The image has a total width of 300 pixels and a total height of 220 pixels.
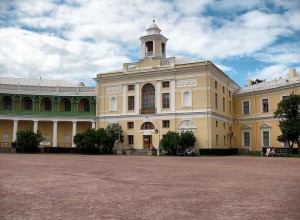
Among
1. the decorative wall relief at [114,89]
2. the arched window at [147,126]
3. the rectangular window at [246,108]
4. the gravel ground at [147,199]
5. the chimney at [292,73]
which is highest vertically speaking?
the chimney at [292,73]

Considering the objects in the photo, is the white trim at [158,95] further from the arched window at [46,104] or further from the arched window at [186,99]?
the arched window at [46,104]

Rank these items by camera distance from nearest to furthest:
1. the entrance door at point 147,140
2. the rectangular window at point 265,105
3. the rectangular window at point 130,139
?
1. the entrance door at point 147,140
2. the rectangular window at point 265,105
3. the rectangular window at point 130,139

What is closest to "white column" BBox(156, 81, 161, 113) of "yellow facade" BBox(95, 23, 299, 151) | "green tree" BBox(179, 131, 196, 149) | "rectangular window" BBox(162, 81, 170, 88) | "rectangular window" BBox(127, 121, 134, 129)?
"yellow facade" BBox(95, 23, 299, 151)

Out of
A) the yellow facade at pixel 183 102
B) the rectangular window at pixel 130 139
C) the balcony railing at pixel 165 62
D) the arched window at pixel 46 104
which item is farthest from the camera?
the arched window at pixel 46 104

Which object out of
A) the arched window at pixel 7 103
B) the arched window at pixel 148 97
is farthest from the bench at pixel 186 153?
the arched window at pixel 7 103

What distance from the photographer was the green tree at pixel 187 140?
40094 millimetres

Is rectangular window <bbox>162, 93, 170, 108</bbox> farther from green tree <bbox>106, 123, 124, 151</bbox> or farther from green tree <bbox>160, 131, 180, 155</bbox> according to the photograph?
green tree <bbox>106, 123, 124, 151</bbox>

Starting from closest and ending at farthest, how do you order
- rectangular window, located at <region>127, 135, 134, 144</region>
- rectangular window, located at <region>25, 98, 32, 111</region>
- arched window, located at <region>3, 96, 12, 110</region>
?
1. rectangular window, located at <region>127, 135, 134, 144</region>
2. arched window, located at <region>3, 96, 12, 110</region>
3. rectangular window, located at <region>25, 98, 32, 111</region>

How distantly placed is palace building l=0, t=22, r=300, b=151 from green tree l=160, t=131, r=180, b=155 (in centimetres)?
397

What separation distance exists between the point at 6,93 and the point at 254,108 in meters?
36.7

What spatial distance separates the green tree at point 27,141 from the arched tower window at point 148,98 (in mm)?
14863

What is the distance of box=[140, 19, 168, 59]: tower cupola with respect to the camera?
1987 inches

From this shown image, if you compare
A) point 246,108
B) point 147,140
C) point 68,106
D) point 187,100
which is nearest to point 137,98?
point 147,140

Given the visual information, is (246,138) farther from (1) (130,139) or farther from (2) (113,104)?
(2) (113,104)
